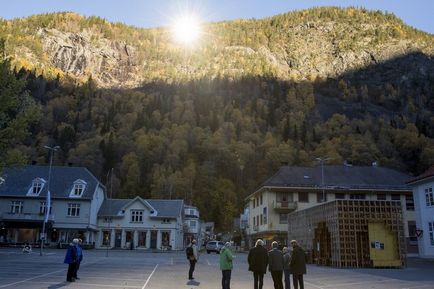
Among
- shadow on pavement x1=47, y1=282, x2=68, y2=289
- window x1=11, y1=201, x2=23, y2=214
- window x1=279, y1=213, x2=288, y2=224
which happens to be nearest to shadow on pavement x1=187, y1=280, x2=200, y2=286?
shadow on pavement x1=47, y1=282, x2=68, y2=289

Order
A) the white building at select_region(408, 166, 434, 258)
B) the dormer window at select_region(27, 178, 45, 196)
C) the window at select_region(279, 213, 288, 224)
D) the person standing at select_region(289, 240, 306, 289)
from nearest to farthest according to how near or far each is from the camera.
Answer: the person standing at select_region(289, 240, 306, 289), the white building at select_region(408, 166, 434, 258), the window at select_region(279, 213, 288, 224), the dormer window at select_region(27, 178, 45, 196)

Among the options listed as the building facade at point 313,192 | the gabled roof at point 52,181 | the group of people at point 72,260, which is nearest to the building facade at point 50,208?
the gabled roof at point 52,181

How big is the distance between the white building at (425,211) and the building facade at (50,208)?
43160 millimetres

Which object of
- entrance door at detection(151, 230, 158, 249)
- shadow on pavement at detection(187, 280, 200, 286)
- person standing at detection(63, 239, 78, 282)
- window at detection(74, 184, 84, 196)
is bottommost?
shadow on pavement at detection(187, 280, 200, 286)

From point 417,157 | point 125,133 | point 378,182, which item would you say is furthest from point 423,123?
point 378,182

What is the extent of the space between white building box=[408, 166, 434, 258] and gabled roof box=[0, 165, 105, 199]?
142ft

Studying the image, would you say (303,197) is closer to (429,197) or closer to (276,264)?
(429,197)

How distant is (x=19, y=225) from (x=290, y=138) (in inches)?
4388

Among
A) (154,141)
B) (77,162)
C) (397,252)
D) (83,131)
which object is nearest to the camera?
(397,252)

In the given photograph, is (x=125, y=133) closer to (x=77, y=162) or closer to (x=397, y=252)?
(x=77, y=162)

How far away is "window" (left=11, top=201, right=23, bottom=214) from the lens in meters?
61.6

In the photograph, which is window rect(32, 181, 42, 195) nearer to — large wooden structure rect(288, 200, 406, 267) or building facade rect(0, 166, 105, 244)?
building facade rect(0, 166, 105, 244)

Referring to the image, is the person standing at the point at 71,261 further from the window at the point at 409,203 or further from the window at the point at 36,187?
the window at the point at 36,187

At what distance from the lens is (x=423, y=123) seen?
548 ft
